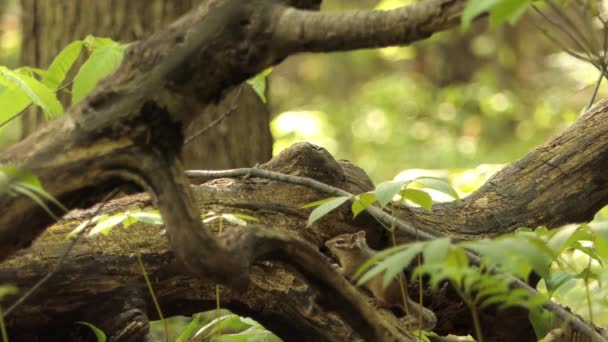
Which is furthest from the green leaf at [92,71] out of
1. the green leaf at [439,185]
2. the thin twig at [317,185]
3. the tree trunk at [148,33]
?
the tree trunk at [148,33]

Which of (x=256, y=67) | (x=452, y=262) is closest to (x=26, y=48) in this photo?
(x=256, y=67)

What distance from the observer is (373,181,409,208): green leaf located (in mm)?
1849

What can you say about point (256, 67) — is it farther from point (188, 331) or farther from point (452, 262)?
point (188, 331)

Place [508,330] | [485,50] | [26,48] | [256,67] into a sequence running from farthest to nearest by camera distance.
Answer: [485,50]
[26,48]
[508,330]
[256,67]

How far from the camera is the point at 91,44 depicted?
2561 millimetres

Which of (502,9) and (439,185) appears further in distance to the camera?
(439,185)

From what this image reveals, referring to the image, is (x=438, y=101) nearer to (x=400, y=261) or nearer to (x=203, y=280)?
(x=203, y=280)

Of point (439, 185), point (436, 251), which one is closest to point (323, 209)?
point (439, 185)

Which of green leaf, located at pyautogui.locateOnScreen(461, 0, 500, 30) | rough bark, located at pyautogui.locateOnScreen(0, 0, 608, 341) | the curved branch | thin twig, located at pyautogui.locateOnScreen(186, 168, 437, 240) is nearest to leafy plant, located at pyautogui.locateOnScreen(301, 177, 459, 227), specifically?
rough bark, located at pyautogui.locateOnScreen(0, 0, 608, 341)

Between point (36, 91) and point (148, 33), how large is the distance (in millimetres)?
2173

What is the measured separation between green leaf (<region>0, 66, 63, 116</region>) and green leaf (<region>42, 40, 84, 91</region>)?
27 cm

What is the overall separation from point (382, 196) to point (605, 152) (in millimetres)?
1391

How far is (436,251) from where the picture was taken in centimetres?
132

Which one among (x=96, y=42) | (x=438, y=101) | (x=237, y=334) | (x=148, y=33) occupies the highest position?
(x=438, y=101)
